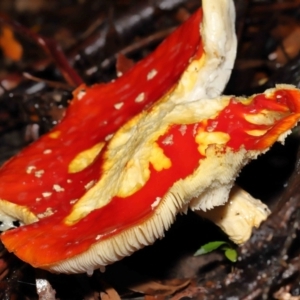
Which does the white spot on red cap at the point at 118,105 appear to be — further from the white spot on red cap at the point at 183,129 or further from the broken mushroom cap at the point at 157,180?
the white spot on red cap at the point at 183,129

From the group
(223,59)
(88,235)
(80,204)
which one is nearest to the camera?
(88,235)

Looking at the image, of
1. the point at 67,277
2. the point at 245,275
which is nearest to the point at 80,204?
the point at 67,277

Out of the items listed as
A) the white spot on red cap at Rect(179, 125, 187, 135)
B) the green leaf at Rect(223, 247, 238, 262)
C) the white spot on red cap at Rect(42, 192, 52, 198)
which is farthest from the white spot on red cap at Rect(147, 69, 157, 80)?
the green leaf at Rect(223, 247, 238, 262)

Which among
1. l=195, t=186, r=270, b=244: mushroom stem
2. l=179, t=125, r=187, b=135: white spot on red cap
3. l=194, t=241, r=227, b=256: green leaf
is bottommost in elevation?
l=194, t=241, r=227, b=256: green leaf

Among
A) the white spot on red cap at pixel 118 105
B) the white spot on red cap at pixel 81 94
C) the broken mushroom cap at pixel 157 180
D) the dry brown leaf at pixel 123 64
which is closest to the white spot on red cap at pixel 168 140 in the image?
the broken mushroom cap at pixel 157 180

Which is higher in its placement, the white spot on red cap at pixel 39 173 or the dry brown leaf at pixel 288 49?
the dry brown leaf at pixel 288 49

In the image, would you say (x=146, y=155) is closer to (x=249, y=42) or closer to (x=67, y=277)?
(x=67, y=277)

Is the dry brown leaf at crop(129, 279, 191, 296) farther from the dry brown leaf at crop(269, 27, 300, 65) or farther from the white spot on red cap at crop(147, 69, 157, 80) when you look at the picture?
the dry brown leaf at crop(269, 27, 300, 65)
